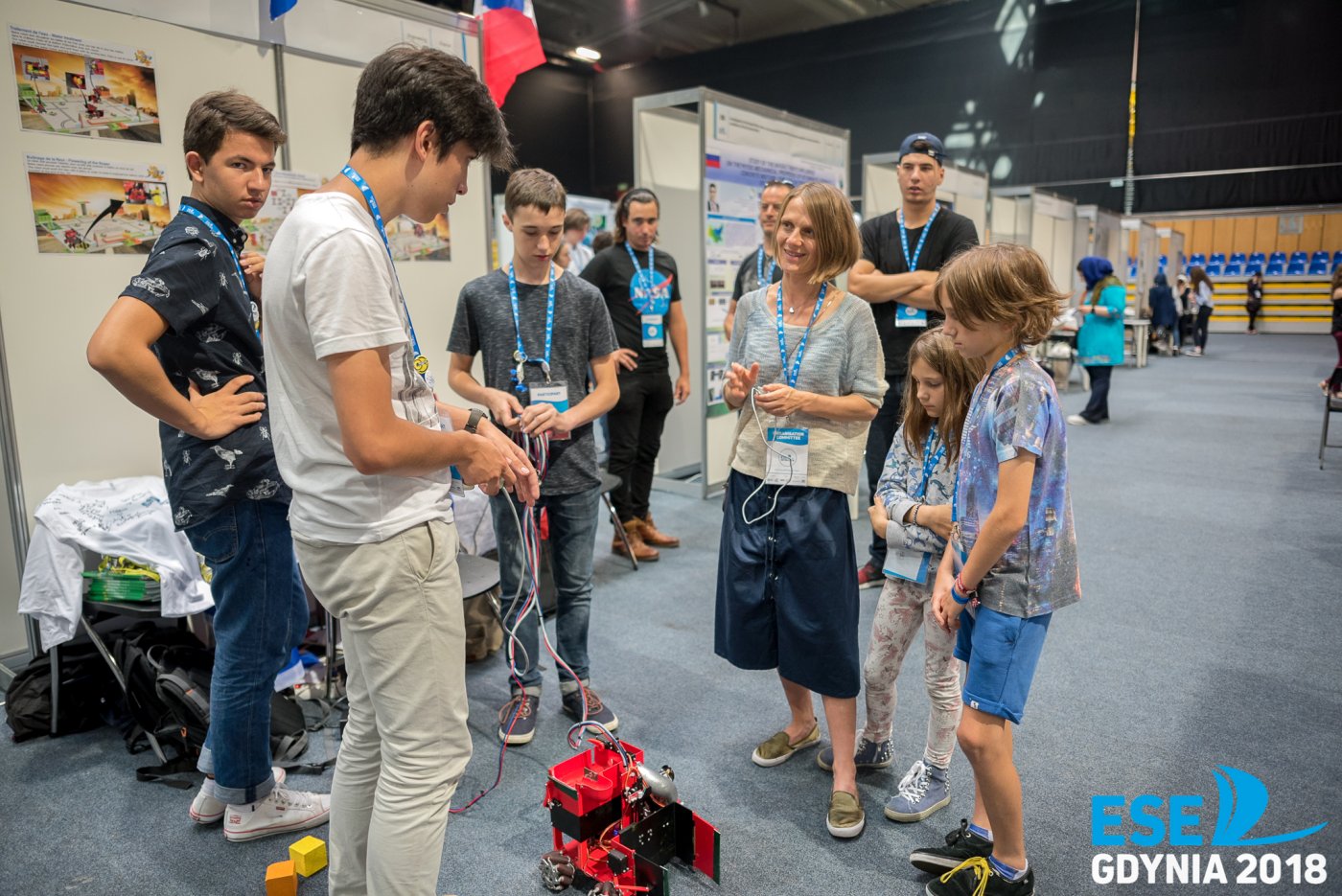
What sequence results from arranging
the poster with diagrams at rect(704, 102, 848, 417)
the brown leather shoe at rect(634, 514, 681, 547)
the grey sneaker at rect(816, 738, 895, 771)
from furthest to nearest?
the poster with diagrams at rect(704, 102, 848, 417) → the brown leather shoe at rect(634, 514, 681, 547) → the grey sneaker at rect(816, 738, 895, 771)

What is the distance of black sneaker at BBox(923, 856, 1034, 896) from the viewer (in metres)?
1.63

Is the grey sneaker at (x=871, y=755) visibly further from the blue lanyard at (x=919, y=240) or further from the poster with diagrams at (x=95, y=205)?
the poster with diagrams at (x=95, y=205)

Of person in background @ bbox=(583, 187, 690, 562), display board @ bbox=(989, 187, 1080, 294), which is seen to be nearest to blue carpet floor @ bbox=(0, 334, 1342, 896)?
person in background @ bbox=(583, 187, 690, 562)

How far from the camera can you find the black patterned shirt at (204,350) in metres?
1.69

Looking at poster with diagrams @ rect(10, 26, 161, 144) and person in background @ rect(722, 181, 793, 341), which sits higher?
poster with diagrams @ rect(10, 26, 161, 144)

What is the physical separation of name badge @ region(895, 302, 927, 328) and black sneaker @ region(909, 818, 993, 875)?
6.31 ft

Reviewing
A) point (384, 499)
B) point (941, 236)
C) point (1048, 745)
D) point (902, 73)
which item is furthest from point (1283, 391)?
point (384, 499)

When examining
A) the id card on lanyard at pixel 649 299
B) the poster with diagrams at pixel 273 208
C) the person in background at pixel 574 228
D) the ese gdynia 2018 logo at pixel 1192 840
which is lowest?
the ese gdynia 2018 logo at pixel 1192 840

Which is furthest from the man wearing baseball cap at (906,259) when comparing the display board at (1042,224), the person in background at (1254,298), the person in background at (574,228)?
the person in background at (1254,298)

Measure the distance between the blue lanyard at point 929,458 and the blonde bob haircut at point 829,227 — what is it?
1.49ft

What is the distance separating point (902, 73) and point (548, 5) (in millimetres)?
5559

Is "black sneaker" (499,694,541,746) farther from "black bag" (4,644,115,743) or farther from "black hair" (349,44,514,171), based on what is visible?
"black hair" (349,44,514,171)

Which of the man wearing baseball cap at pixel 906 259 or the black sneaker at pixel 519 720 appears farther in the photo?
the man wearing baseball cap at pixel 906 259

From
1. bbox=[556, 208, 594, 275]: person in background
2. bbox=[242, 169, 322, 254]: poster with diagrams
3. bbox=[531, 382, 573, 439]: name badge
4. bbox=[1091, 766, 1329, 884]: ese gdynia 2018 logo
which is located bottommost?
bbox=[1091, 766, 1329, 884]: ese gdynia 2018 logo
